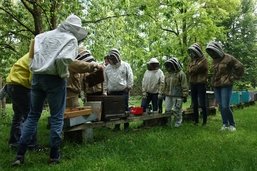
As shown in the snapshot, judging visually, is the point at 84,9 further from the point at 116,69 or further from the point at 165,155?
the point at 165,155

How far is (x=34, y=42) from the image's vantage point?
6125 mm

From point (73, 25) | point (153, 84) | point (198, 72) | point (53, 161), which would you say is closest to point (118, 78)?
point (153, 84)

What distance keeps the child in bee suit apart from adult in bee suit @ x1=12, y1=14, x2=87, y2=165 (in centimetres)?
499

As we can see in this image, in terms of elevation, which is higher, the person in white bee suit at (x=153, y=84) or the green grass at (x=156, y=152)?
the person in white bee suit at (x=153, y=84)

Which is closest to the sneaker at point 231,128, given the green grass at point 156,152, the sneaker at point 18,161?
the green grass at point 156,152

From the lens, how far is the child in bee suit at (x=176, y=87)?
10.8 meters

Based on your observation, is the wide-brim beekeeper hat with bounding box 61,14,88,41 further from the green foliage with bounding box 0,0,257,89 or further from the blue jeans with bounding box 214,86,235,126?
the green foliage with bounding box 0,0,257,89

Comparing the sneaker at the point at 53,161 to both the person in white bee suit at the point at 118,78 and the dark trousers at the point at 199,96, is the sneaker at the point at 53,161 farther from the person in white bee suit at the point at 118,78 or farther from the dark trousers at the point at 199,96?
the dark trousers at the point at 199,96

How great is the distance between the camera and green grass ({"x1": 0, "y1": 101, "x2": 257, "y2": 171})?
235 inches

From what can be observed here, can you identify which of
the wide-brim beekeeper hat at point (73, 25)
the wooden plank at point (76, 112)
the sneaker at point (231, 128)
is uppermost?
the wide-brim beekeeper hat at point (73, 25)

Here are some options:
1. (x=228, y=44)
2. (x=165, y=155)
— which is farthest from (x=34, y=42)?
(x=228, y=44)

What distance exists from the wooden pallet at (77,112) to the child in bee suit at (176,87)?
11.6 ft

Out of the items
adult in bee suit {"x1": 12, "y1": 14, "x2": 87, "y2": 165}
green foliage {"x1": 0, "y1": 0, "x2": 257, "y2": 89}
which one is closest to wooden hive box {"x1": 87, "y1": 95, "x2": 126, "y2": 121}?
adult in bee suit {"x1": 12, "y1": 14, "x2": 87, "y2": 165}

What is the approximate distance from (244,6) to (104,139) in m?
38.6
